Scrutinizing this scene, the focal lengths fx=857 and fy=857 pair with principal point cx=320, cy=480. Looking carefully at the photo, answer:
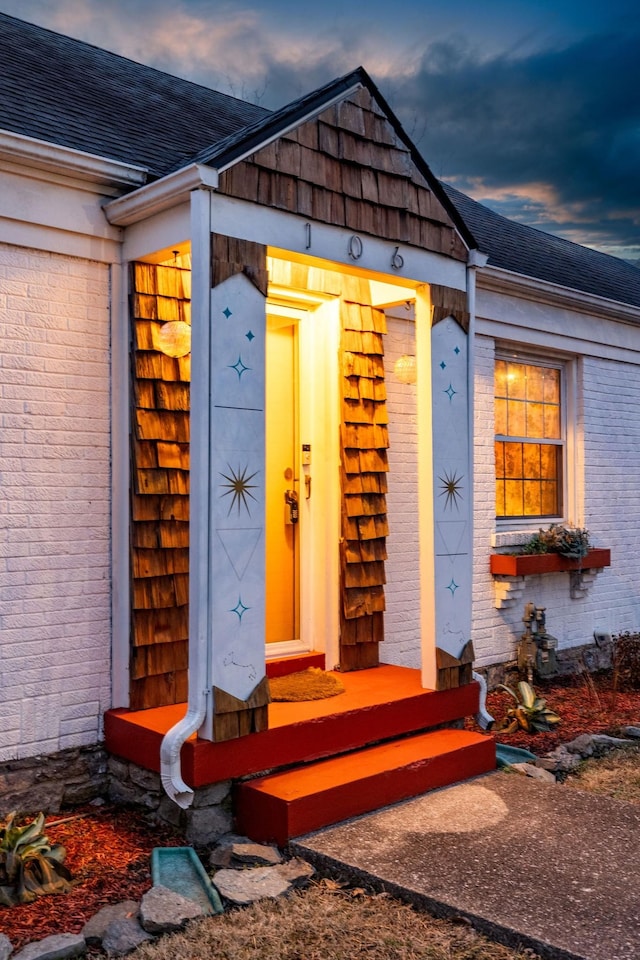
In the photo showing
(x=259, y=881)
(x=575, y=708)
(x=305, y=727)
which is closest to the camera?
(x=259, y=881)

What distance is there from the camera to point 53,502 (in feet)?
14.4

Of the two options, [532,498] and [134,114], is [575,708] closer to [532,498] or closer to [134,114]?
[532,498]

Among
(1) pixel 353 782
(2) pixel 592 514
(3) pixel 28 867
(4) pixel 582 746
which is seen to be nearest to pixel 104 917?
(3) pixel 28 867

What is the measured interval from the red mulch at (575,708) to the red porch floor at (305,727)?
0.83 m

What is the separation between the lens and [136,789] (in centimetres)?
433

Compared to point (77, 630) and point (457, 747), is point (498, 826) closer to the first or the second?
point (457, 747)

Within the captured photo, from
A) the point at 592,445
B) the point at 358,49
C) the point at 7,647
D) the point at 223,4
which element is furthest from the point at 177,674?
the point at 358,49

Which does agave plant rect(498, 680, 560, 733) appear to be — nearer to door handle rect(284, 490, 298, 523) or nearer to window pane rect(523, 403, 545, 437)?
door handle rect(284, 490, 298, 523)

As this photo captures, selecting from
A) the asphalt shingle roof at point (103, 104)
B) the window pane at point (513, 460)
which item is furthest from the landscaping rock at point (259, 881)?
the window pane at point (513, 460)

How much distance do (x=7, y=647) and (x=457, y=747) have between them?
242 centimetres

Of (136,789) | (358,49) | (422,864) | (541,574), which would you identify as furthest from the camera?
(358,49)

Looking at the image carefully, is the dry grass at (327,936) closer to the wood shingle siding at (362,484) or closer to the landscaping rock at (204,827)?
the landscaping rock at (204,827)

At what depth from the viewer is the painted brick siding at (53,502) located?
4.25 meters

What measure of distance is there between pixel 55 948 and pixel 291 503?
125 inches
